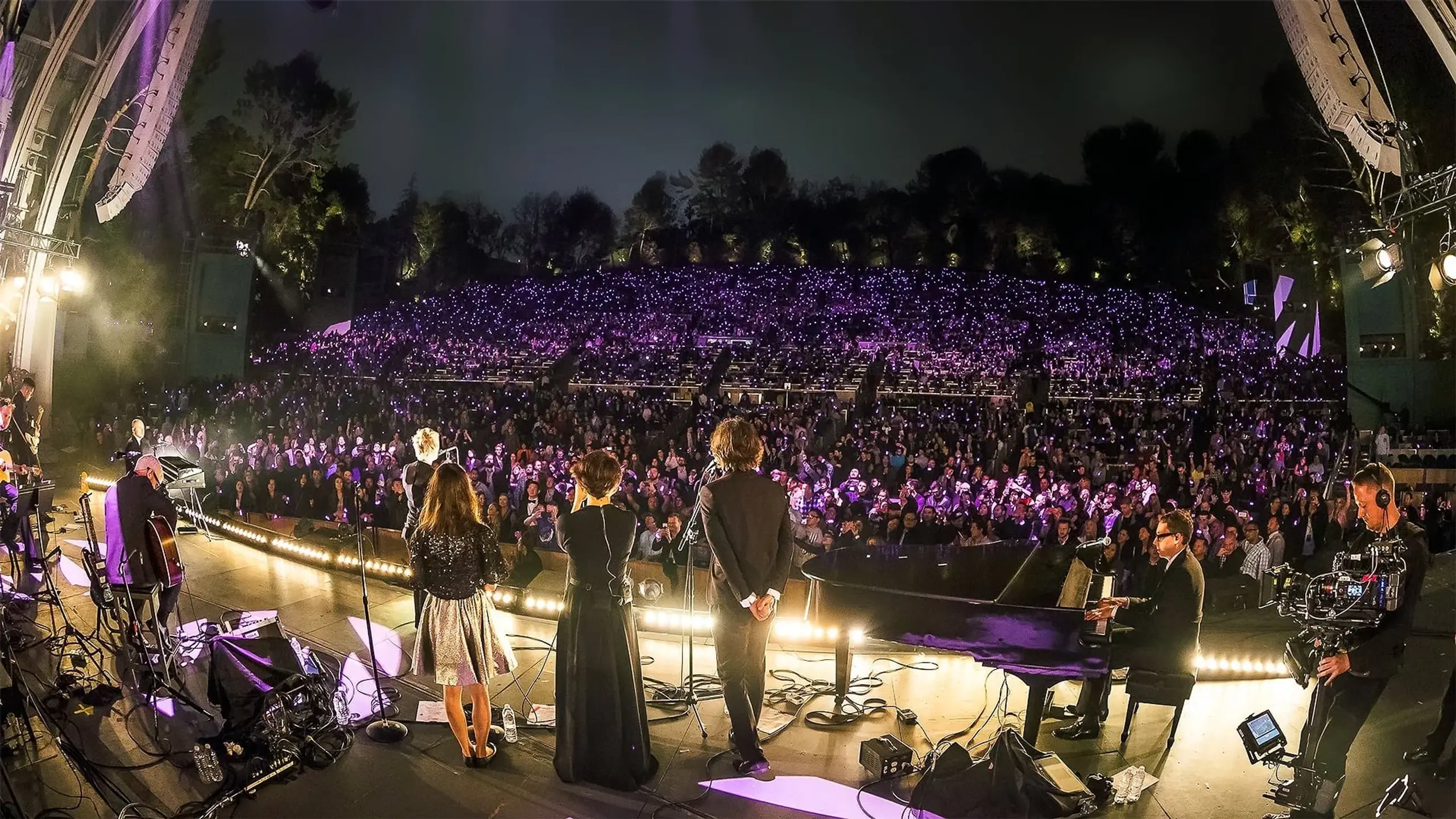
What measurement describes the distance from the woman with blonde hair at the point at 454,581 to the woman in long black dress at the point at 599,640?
0.40m

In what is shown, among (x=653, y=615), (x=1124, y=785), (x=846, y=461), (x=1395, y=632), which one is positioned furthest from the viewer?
(x=846, y=461)

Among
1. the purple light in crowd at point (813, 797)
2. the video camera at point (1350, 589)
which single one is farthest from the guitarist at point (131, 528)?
the video camera at point (1350, 589)

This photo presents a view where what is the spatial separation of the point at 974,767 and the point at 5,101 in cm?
802

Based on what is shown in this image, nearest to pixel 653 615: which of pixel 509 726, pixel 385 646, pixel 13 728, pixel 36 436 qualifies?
pixel 385 646

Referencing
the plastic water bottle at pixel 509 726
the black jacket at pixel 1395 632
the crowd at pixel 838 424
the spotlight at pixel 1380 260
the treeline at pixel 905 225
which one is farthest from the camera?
the treeline at pixel 905 225

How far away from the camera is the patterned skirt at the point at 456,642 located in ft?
11.3

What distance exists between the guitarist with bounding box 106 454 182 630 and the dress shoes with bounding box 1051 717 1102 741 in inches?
194

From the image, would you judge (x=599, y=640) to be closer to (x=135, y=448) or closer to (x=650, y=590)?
(x=650, y=590)

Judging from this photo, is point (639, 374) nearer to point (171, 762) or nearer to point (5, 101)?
point (5, 101)

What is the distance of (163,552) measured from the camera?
440 cm

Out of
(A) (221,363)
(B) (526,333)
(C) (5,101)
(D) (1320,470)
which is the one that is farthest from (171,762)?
(B) (526,333)

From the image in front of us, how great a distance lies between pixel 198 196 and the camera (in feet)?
63.1

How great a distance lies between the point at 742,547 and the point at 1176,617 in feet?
7.51

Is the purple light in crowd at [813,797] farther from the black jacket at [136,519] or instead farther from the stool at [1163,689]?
the black jacket at [136,519]
